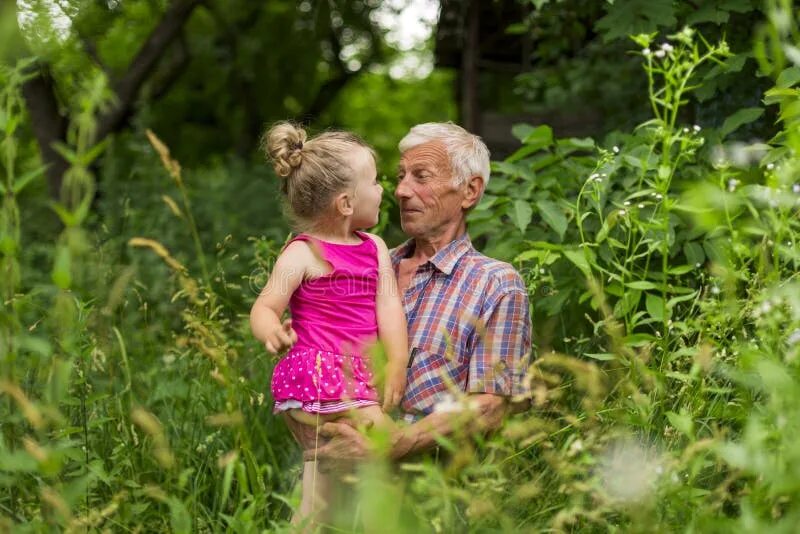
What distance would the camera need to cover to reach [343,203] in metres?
2.85

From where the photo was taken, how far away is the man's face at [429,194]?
3080 mm

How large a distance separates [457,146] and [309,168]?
544 millimetres

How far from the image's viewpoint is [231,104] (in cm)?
1471

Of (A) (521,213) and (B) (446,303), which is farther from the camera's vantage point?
(A) (521,213)

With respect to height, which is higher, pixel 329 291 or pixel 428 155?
pixel 428 155

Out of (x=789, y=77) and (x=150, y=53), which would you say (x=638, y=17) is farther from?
(x=150, y=53)

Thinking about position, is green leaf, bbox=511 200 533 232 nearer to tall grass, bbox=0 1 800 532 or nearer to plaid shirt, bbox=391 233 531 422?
tall grass, bbox=0 1 800 532

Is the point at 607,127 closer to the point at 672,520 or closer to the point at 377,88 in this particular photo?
the point at 672,520

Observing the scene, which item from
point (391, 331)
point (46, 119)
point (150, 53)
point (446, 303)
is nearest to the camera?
point (391, 331)

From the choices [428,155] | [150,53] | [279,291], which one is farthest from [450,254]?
[150,53]

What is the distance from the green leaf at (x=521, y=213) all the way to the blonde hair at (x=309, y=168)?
0.93 m

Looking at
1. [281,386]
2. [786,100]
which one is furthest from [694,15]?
[281,386]

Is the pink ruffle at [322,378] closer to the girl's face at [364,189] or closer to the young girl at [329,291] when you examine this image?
the young girl at [329,291]

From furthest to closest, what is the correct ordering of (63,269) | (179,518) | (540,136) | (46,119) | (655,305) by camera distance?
(46,119) → (540,136) → (655,305) → (179,518) → (63,269)
